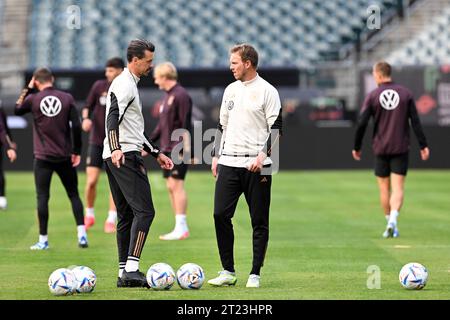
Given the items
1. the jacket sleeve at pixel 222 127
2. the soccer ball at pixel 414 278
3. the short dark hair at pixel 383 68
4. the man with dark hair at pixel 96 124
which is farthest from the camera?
the man with dark hair at pixel 96 124

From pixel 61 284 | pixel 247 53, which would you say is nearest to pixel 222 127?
pixel 247 53

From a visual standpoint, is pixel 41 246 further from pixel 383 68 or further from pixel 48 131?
pixel 383 68

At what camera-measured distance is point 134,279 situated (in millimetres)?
9586

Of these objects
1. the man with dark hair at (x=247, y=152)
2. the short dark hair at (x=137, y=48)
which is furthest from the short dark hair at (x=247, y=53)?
the short dark hair at (x=137, y=48)

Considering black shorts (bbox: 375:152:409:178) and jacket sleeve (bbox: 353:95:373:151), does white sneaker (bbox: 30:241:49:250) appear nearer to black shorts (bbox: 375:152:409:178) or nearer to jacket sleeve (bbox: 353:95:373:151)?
jacket sleeve (bbox: 353:95:373:151)

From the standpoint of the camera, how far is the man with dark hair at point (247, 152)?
9.61 meters

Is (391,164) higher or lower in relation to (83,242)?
higher

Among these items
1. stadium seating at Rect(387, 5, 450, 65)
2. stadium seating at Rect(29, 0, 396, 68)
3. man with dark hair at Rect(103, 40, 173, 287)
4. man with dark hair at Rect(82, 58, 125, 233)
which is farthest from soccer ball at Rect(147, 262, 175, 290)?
stadium seating at Rect(387, 5, 450, 65)

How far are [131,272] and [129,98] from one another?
156cm

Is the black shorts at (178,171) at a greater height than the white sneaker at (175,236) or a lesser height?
greater

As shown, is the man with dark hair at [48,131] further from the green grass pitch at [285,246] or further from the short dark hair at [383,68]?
the short dark hair at [383,68]

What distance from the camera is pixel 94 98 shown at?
14.8 m

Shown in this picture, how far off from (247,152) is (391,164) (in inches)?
207

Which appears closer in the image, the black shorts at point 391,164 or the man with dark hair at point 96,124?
the black shorts at point 391,164
